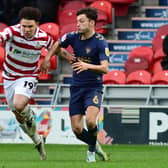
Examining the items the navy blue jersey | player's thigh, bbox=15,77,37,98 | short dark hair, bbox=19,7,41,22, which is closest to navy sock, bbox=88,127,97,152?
the navy blue jersey

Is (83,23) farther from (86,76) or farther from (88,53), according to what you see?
(86,76)

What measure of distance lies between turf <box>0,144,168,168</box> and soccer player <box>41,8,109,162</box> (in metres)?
0.45

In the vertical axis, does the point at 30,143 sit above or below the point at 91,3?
below

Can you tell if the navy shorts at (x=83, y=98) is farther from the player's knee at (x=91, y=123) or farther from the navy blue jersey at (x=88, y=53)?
the player's knee at (x=91, y=123)

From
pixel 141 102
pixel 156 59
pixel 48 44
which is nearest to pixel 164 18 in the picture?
pixel 156 59

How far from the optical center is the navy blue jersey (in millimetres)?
12398

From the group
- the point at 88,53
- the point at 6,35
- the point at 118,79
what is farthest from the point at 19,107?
the point at 118,79

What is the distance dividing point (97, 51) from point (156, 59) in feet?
27.9

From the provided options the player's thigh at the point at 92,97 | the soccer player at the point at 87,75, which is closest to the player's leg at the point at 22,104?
the soccer player at the point at 87,75

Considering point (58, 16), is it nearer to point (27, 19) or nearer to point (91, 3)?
point (91, 3)

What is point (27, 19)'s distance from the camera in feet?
41.3

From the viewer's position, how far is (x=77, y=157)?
13992 millimetres

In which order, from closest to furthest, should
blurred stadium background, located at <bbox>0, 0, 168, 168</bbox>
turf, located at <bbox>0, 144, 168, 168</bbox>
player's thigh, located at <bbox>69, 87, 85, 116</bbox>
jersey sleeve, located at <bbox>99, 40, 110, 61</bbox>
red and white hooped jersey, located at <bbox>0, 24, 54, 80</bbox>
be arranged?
turf, located at <bbox>0, 144, 168, 168</bbox>
jersey sleeve, located at <bbox>99, 40, 110, 61</bbox>
player's thigh, located at <bbox>69, 87, 85, 116</bbox>
red and white hooped jersey, located at <bbox>0, 24, 54, 80</bbox>
blurred stadium background, located at <bbox>0, 0, 168, 168</bbox>

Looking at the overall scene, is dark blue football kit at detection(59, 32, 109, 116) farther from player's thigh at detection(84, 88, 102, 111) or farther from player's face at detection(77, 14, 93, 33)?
player's face at detection(77, 14, 93, 33)
